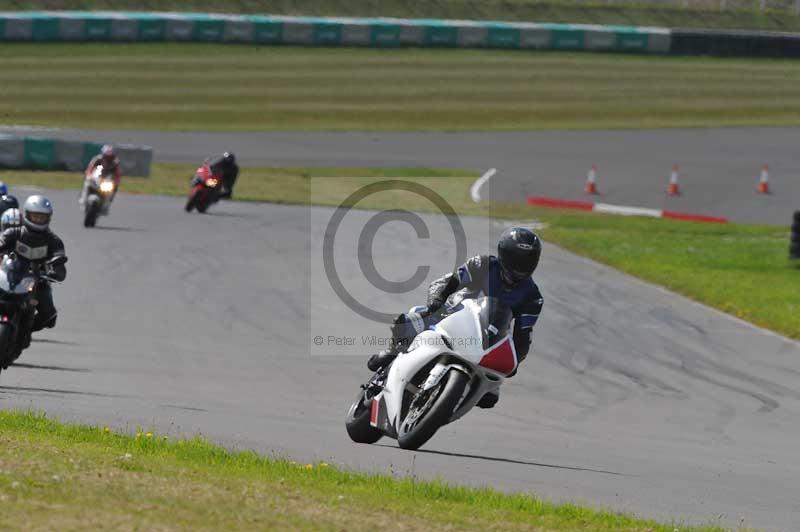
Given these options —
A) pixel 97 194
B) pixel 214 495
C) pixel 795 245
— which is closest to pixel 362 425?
pixel 214 495

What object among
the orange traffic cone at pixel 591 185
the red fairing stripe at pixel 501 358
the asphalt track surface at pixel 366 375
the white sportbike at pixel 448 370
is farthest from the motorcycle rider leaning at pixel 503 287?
the orange traffic cone at pixel 591 185

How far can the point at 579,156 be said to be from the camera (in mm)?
44500

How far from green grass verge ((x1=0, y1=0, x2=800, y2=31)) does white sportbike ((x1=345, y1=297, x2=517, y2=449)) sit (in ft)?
163

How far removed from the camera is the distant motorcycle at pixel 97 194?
2650cm

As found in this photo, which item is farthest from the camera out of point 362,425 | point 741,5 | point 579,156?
point 741,5

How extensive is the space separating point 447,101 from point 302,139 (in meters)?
8.63

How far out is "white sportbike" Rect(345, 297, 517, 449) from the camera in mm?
9562

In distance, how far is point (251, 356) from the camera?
51.1ft

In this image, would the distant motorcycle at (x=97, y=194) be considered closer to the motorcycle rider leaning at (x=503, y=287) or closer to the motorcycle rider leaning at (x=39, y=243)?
the motorcycle rider leaning at (x=39, y=243)

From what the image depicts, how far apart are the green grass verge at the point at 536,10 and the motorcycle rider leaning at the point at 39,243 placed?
4609cm

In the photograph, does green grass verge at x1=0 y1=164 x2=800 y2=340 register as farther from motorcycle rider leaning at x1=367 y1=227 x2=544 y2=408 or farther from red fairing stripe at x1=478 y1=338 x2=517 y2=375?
red fairing stripe at x1=478 y1=338 x2=517 y2=375

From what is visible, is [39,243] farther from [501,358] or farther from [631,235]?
[631,235]

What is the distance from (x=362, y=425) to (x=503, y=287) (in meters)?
1.49

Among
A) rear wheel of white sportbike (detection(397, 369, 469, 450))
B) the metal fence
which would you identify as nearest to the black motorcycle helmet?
rear wheel of white sportbike (detection(397, 369, 469, 450))
